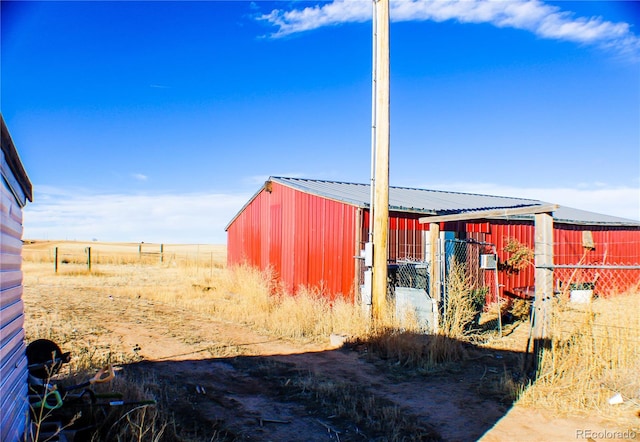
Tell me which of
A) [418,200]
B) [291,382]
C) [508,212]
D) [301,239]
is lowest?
[291,382]

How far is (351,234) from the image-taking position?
12562mm

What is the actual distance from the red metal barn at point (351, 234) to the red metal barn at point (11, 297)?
7.43 metres

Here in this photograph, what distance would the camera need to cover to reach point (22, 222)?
4449 mm

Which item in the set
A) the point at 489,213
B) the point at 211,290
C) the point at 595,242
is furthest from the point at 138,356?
the point at 595,242

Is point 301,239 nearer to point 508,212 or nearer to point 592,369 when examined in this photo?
point 508,212

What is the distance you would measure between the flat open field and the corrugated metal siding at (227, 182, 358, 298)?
2.87 metres

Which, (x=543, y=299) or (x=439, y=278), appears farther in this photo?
(x=439, y=278)

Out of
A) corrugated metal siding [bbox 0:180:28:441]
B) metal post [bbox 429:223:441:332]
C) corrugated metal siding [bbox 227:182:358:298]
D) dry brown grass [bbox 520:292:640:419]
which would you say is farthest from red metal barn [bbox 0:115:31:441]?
corrugated metal siding [bbox 227:182:358:298]

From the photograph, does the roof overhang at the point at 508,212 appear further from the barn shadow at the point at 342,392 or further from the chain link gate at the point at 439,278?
the barn shadow at the point at 342,392

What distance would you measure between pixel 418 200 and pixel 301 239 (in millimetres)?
4205

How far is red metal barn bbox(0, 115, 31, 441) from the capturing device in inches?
134

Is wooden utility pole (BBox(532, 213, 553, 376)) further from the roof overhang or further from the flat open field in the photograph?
the flat open field

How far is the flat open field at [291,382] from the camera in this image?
5.09 metres

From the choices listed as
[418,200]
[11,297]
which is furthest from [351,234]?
[11,297]
